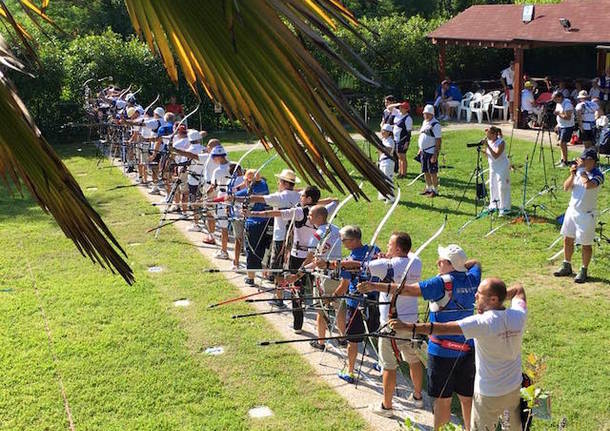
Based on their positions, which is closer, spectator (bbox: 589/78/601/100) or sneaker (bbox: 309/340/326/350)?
sneaker (bbox: 309/340/326/350)

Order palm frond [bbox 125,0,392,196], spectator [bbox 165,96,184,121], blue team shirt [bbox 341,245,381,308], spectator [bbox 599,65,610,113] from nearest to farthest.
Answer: palm frond [bbox 125,0,392,196] → blue team shirt [bbox 341,245,381,308] → spectator [bbox 599,65,610,113] → spectator [bbox 165,96,184,121]

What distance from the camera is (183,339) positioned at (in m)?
9.70

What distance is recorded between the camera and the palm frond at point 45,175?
1567mm

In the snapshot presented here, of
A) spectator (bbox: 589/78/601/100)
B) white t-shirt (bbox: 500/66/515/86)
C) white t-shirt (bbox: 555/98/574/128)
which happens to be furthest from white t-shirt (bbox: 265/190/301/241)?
white t-shirt (bbox: 500/66/515/86)

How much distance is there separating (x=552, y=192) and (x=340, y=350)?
8286 mm

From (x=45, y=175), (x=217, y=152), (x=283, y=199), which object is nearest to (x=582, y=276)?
(x=283, y=199)

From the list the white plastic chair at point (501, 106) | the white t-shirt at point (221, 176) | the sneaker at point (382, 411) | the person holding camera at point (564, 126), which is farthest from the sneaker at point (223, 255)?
the white plastic chair at point (501, 106)

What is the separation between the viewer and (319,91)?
1.34 meters

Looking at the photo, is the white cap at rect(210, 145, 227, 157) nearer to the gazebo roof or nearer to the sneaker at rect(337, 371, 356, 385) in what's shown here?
the sneaker at rect(337, 371, 356, 385)

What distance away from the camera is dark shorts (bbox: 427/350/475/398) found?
6660 millimetres

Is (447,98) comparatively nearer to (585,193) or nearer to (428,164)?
(428,164)

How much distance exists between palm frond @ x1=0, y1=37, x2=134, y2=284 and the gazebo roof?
76.8ft

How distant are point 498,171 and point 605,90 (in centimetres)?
1085

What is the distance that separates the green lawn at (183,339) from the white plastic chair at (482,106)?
12.2 meters
